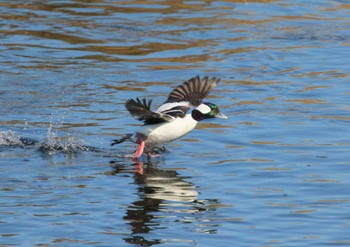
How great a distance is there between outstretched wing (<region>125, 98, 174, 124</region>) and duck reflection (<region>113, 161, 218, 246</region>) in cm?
54

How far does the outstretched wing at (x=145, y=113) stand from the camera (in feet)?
32.4

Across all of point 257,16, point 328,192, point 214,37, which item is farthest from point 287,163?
point 257,16

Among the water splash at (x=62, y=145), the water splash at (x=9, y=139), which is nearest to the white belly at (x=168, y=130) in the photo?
the water splash at (x=62, y=145)

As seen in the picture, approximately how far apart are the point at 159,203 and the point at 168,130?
1.80 m

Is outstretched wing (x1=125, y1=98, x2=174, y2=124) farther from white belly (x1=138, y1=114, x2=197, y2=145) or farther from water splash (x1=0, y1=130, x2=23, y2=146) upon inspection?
water splash (x1=0, y1=130, x2=23, y2=146)

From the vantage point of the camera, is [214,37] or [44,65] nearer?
[44,65]

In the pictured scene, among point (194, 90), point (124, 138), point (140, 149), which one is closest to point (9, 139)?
point (124, 138)

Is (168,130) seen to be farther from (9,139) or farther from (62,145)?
(9,139)

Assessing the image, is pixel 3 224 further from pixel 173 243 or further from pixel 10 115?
pixel 10 115

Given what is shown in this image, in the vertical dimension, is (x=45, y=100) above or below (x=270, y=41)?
below

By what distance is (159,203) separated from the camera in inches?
357

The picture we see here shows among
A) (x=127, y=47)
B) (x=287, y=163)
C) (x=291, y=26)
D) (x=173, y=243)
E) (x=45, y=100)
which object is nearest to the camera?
(x=173, y=243)

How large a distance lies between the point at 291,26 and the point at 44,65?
506cm

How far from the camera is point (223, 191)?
9.50 m
